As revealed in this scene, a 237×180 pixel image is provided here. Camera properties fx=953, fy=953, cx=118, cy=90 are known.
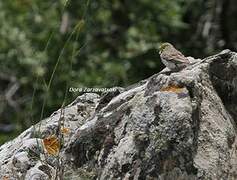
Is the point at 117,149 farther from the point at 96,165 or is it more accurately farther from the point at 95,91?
the point at 95,91

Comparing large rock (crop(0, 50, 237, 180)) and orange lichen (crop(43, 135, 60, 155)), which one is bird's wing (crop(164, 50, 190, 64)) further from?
orange lichen (crop(43, 135, 60, 155))

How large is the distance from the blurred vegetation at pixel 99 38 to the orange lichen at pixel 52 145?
6.83 metres

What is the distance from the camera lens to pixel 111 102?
5.10m

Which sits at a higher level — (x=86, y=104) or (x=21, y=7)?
(x=21, y=7)

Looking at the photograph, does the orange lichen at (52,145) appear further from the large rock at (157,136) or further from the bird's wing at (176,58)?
the bird's wing at (176,58)

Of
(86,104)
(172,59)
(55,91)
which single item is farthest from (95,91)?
(55,91)

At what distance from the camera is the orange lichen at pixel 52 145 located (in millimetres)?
4984

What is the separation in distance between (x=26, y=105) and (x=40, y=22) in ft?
3.97

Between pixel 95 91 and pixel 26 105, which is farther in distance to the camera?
pixel 26 105

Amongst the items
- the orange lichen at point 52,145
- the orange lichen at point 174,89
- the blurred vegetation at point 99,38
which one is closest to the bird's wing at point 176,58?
the orange lichen at point 174,89

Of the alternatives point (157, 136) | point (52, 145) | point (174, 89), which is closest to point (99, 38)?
point (52, 145)

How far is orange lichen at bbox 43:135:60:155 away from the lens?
196 inches

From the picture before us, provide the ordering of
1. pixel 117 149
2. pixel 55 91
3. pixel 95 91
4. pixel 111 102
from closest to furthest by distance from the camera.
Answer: pixel 117 149, pixel 111 102, pixel 95 91, pixel 55 91

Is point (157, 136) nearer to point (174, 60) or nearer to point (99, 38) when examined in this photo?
point (174, 60)
